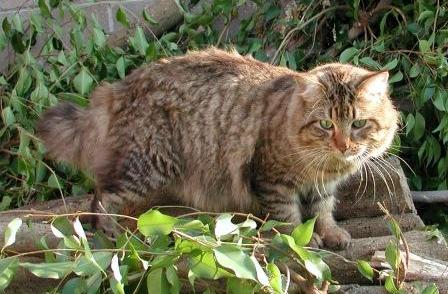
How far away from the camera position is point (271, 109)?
3.64 meters

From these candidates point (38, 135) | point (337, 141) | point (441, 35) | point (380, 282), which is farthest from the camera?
point (441, 35)

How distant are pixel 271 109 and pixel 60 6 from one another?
70.8 inches

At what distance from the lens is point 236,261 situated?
257 centimetres

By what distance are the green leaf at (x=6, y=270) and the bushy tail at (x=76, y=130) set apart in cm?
118

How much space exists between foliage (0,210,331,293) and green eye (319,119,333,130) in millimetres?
747

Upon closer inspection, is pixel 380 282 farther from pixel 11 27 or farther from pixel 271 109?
pixel 11 27

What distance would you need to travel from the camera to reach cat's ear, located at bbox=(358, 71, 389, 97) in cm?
333

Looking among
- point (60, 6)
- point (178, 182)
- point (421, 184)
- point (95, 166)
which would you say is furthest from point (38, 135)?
point (421, 184)

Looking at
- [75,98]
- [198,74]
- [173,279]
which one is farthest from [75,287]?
[75,98]

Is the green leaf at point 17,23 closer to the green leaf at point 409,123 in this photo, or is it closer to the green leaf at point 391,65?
the green leaf at point 391,65

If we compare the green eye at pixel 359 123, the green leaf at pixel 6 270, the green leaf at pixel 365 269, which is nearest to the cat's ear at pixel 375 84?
the green eye at pixel 359 123

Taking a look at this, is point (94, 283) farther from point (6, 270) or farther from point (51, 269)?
point (6, 270)

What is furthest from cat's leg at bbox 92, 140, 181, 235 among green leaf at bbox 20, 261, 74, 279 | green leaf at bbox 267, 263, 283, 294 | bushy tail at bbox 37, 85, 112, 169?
green leaf at bbox 267, 263, 283, 294

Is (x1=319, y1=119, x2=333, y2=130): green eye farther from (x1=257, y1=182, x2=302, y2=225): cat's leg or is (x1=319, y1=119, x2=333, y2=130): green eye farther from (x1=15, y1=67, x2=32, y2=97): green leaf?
(x1=15, y1=67, x2=32, y2=97): green leaf
